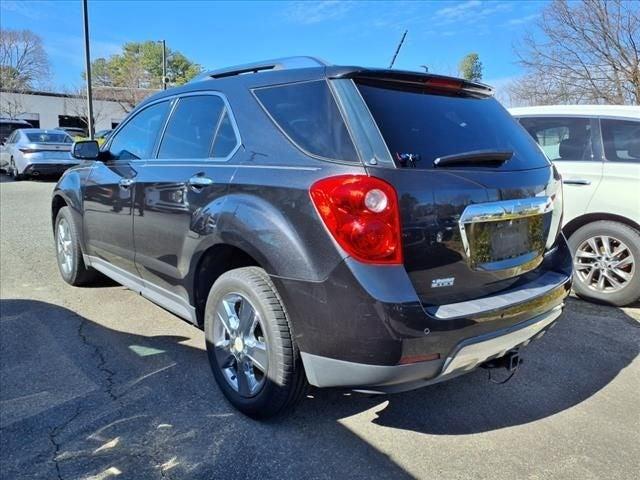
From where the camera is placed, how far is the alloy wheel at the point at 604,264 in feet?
15.9


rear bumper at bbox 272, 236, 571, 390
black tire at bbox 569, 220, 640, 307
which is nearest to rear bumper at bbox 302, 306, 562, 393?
rear bumper at bbox 272, 236, 571, 390

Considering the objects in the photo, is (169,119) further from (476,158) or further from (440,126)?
(476,158)

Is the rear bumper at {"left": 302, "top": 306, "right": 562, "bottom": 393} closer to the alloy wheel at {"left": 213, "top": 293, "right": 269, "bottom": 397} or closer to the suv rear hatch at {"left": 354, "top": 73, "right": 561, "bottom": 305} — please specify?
the suv rear hatch at {"left": 354, "top": 73, "right": 561, "bottom": 305}

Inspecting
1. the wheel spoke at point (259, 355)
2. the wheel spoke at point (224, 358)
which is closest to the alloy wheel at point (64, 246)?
the wheel spoke at point (224, 358)

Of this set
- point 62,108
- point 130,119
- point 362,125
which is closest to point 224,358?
point 362,125

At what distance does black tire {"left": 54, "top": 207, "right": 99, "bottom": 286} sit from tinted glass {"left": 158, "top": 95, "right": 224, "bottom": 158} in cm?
182

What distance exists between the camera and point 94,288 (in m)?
5.20

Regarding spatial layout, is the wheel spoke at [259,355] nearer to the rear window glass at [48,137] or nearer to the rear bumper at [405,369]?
the rear bumper at [405,369]

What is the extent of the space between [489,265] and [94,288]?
4.04 metres

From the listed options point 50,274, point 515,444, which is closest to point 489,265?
point 515,444

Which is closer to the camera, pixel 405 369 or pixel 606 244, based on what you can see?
pixel 405 369

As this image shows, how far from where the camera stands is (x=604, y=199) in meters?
4.91

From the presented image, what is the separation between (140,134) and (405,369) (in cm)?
288

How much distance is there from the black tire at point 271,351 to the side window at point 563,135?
3790mm
